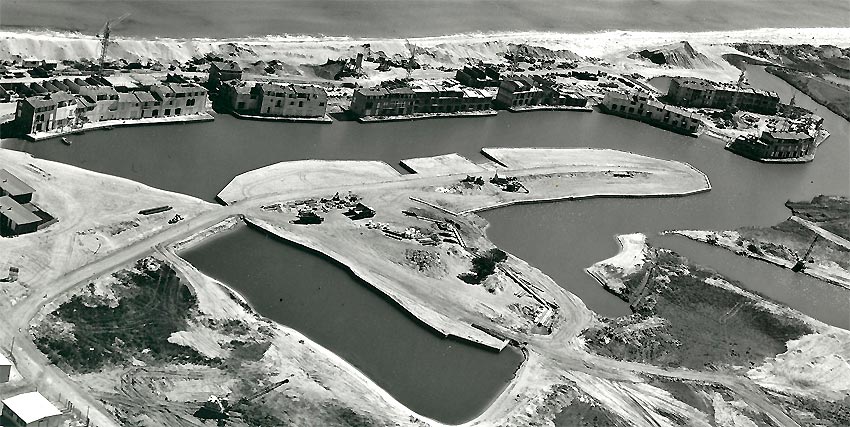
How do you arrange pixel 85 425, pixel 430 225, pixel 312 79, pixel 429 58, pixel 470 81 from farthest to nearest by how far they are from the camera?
pixel 429 58
pixel 470 81
pixel 312 79
pixel 430 225
pixel 85 425

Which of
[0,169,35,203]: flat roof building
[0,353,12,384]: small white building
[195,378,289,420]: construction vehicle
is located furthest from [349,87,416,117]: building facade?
[0,353,12,384]: small white building

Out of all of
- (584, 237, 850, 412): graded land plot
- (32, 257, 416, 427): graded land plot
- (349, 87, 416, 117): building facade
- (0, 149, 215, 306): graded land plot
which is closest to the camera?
(32, 257, 416, 427): graded land plot

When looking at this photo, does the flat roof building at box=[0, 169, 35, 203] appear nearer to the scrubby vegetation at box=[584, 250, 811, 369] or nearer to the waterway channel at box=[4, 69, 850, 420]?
the waterway channel at box=[4, 69, 850, 420]

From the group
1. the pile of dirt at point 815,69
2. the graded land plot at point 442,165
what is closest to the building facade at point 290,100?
the graded land plot at point 442,165

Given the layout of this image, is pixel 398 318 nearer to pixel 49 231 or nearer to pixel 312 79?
pixel 49 231

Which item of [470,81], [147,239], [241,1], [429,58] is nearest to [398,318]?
[147,239]

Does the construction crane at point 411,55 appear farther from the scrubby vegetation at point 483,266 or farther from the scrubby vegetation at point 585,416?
the scrubby vegetation at point 585,416
